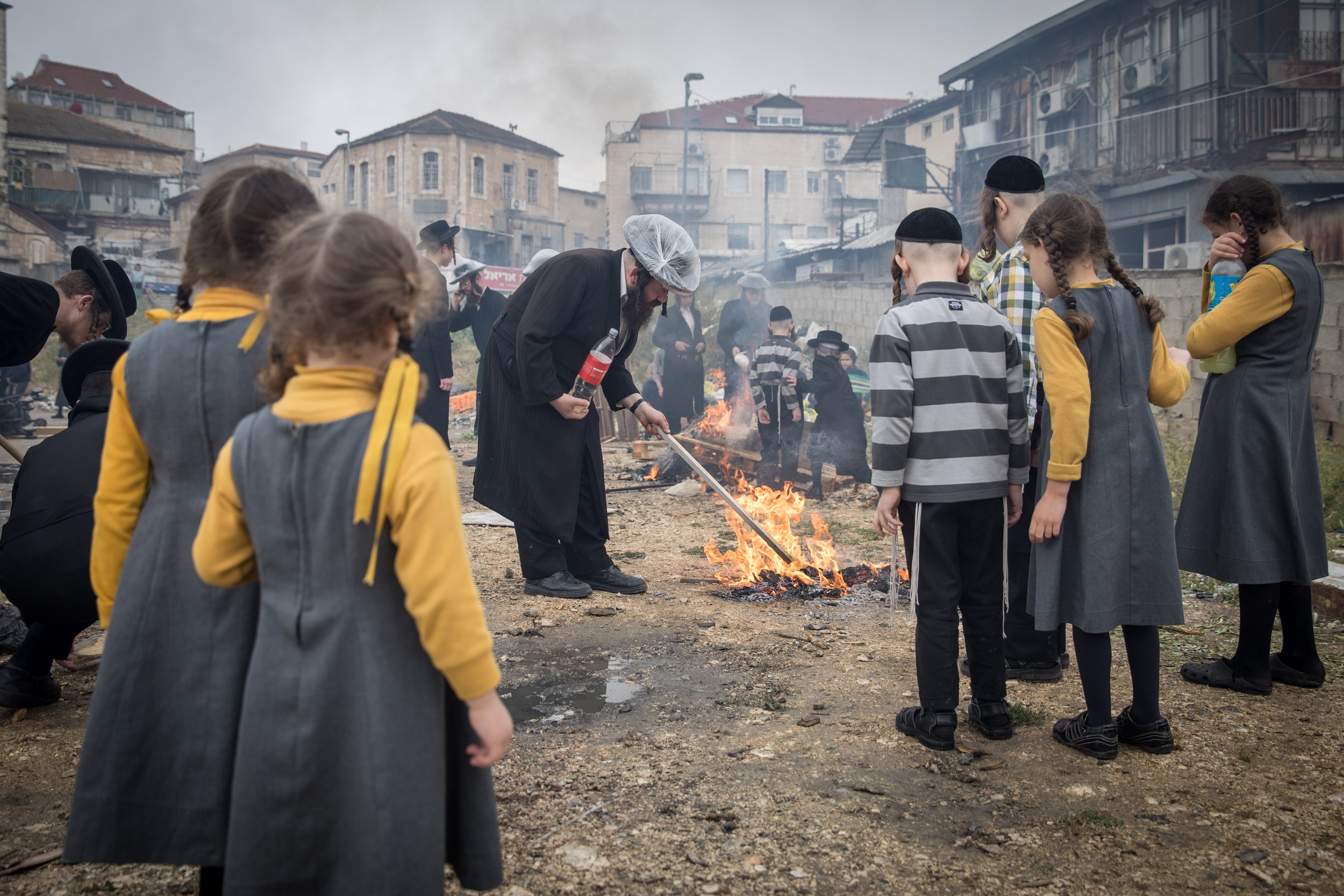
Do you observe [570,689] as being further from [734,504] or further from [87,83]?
[87,83]

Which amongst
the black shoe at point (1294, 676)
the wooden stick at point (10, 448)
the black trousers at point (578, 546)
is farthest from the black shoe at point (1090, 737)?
the wooden stick at point (10, 448)

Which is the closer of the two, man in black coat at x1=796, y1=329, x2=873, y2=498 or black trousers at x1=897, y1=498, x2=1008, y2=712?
black trousers at x1=897, y1=498, x2=1008, y2=712

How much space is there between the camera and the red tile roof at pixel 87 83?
5678 cm

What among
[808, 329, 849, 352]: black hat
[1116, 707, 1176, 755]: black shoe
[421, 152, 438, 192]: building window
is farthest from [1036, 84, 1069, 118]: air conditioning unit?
[421, 152, 438, 192]: building window

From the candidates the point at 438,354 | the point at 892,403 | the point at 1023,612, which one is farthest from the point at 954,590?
the point at 438,354

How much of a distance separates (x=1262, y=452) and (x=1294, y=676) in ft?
3.36

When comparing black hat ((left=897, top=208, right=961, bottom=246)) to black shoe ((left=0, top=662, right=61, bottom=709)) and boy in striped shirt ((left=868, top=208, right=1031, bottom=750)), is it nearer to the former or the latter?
boy in striped shirt ((left=868, top=208, right=1031, bottom=750))

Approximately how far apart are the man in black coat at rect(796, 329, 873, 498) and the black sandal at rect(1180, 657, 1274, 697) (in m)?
5.37

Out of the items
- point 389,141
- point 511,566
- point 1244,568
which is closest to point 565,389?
point 511,566

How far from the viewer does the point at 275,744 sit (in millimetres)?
1715

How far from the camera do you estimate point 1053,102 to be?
24.2 m

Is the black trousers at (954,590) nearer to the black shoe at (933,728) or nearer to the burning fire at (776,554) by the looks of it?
the black shoe at (933,728)

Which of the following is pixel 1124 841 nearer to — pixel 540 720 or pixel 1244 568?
pixel 1244 568

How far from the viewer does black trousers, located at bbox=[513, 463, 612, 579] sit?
219 inches
